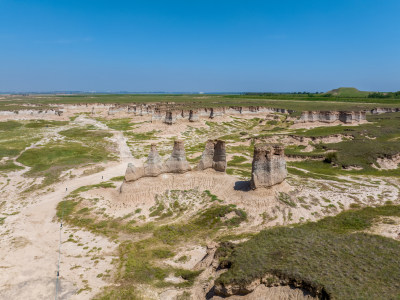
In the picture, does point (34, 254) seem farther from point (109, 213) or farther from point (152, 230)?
point (152, 230)

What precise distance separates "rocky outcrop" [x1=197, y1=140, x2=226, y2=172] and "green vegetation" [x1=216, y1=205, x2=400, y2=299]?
46.2 ft

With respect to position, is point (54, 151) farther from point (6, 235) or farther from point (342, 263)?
point (342, 263)

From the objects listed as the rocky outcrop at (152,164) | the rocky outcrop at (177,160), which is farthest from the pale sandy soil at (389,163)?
the rocky outcrop at (152,164)

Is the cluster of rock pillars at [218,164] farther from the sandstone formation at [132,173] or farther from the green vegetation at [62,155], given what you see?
the green vegetation at [62,155]

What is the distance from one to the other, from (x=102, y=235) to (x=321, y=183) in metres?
27.6

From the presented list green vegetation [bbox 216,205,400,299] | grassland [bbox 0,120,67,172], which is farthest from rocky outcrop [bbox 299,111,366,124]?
grassland [bbox 0,120,67,172]

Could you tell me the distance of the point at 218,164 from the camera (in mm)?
31797

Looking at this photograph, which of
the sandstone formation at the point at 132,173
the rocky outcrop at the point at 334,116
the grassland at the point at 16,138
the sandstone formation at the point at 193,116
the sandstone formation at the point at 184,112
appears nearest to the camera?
the sandstone formation at the point at 132,173

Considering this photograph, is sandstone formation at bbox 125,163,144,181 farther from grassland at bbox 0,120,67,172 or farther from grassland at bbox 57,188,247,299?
grassland at bbox 0,120,67,172

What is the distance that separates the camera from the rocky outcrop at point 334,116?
79.3 metres

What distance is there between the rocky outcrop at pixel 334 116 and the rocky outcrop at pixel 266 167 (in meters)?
65.4

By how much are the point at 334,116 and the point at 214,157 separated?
69.0 meters

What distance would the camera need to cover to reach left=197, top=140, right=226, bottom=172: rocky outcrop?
31.3 meters

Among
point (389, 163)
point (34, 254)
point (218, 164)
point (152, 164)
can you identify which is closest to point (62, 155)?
point (152, 164)
